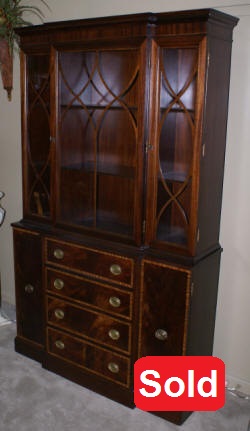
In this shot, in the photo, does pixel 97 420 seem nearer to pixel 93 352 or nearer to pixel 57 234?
pixel 93 352

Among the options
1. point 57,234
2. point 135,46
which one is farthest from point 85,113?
point 57,234

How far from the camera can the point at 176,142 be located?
2.34 m

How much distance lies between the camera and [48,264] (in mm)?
2773

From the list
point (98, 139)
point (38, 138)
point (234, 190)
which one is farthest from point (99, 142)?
point (234, 190)

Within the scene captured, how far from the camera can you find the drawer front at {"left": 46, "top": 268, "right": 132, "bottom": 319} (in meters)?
2.51

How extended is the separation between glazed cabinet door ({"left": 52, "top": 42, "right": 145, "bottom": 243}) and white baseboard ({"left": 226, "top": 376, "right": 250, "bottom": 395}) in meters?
1.06

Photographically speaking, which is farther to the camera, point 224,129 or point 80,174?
point 80,174

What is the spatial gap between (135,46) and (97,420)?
6.20 ft

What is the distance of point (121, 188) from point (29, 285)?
856 millimetres

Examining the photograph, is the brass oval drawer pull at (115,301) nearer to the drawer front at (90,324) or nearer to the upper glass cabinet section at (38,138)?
Result: the drawer front at (90,324)

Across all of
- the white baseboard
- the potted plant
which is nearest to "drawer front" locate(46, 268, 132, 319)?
the white baseboard

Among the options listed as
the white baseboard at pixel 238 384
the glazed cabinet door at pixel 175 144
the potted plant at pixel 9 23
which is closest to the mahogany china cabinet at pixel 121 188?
the glazed cabinet door at pixel 175 144

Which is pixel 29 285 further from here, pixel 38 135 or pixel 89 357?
pixel 38 135

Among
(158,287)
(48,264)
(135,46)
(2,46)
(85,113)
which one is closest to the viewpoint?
(135,46)
